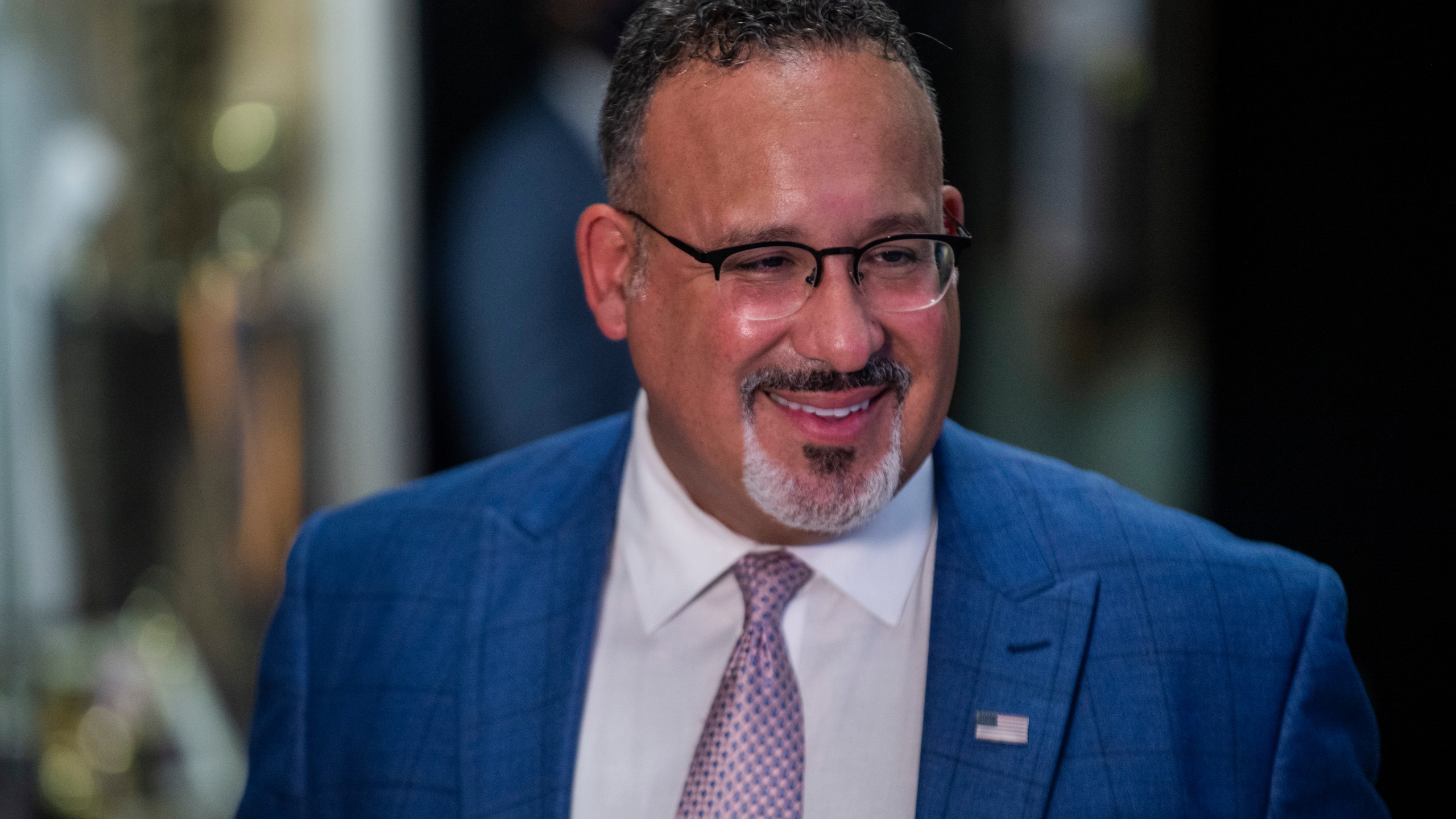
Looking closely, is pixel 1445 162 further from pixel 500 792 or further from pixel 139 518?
pixel 139 518

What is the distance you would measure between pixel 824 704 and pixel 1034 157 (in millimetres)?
2211

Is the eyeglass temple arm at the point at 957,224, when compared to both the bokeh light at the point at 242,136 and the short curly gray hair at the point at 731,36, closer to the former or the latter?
the short curly gray hair at the point at 731,36

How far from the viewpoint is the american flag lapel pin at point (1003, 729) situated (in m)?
1.39

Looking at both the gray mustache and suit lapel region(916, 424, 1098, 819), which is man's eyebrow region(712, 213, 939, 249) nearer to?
the gray mustache

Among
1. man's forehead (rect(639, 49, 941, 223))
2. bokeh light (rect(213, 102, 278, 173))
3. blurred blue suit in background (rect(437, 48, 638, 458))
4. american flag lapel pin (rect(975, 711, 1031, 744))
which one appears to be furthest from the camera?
bokeh light (rect(213, 102, 278, 173))

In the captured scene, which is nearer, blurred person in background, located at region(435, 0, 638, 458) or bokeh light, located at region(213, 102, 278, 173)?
blurred person in background, located at region(435, 0, 638, 458)

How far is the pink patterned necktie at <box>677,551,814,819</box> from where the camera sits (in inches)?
57.7

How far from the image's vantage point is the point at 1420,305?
147 cm

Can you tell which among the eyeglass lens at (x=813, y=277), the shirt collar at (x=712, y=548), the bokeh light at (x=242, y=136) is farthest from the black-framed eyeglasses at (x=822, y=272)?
the bokeh light at (x=242, y=136)

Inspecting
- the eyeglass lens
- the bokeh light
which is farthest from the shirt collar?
the bokeh light

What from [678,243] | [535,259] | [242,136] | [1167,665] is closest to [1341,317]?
[1167,665]

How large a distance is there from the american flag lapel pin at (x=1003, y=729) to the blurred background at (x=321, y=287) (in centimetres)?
163

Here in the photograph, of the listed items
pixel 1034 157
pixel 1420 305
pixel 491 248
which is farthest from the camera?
pixel 1034 157

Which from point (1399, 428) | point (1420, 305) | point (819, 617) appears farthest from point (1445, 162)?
point (819, 617)
